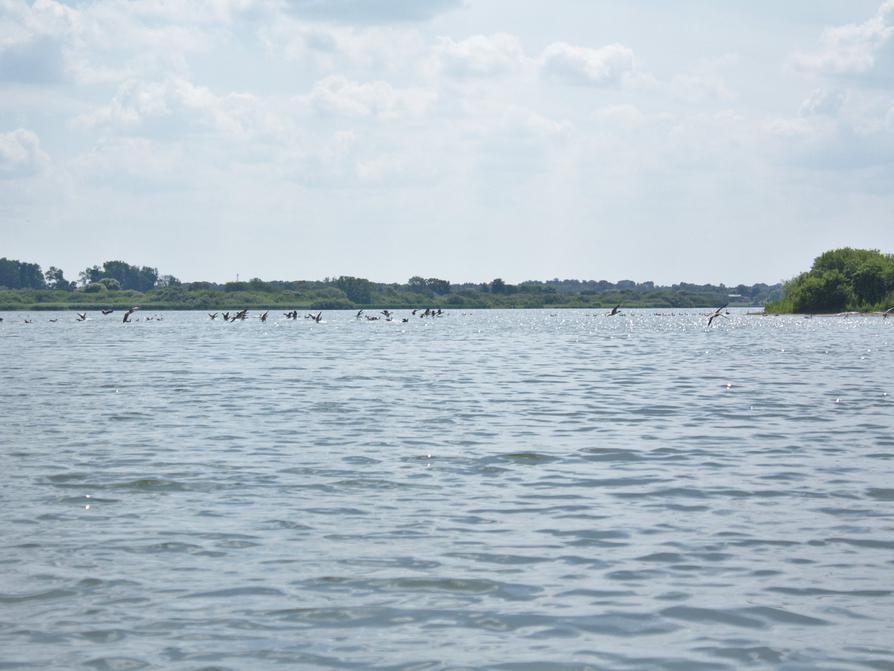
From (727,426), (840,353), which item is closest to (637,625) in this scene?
(727,426)

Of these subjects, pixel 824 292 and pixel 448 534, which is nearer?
pixel 448 534

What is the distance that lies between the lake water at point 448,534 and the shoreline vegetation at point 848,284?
12315 cm

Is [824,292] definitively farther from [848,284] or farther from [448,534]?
[448,534]

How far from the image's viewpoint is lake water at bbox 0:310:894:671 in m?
9.58

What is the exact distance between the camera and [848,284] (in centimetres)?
14862

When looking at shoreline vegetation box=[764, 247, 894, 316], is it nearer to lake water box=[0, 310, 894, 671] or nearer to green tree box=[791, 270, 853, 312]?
green tree box=[791, 270, 853, 312]

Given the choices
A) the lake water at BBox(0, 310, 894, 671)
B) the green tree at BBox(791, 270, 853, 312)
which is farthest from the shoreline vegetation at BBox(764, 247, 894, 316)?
the lake water at BBox(0, 310, 894, 671)

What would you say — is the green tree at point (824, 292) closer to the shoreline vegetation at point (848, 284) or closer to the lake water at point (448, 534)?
the shoreline vegetation at point (848, 284)

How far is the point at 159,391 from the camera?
36.5 meters

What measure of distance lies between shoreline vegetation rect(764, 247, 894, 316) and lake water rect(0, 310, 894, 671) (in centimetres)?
12315

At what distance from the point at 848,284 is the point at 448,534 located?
478 ft

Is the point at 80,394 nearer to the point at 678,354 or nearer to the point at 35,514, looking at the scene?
the point at 35,514

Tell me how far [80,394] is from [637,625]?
1135 inches

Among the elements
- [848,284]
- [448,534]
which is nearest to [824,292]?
[848,284]
